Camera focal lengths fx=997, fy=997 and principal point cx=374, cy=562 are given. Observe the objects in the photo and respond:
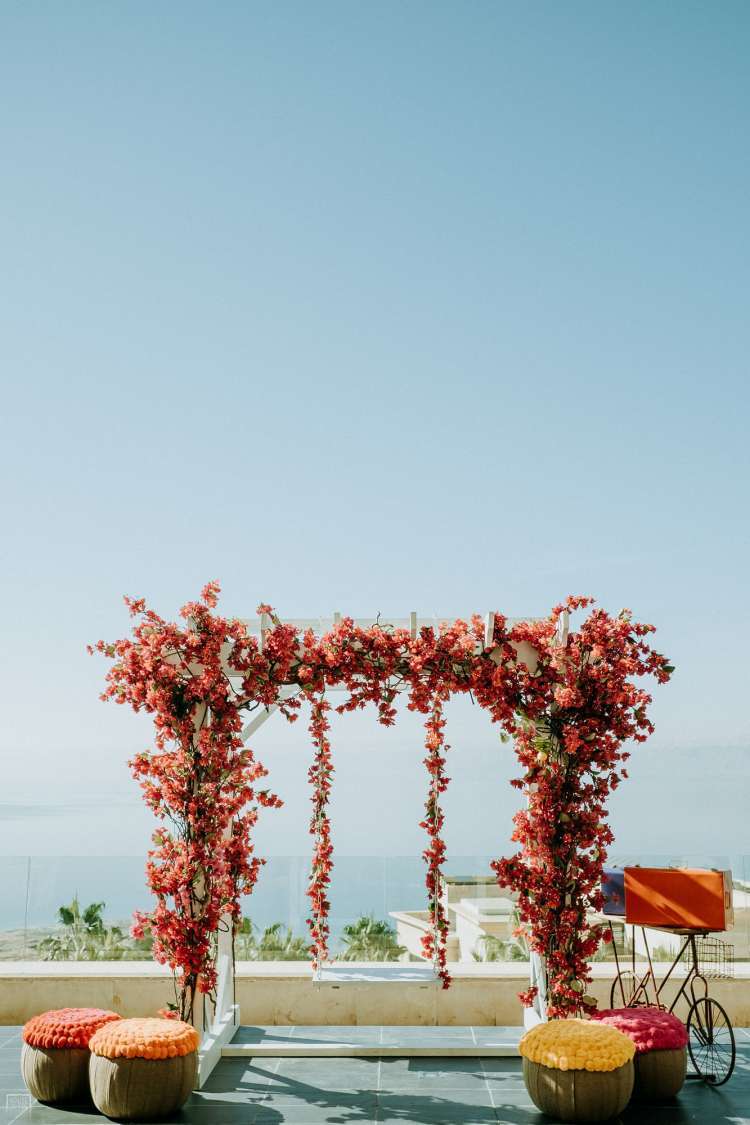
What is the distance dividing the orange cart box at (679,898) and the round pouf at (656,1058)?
0.64 meters

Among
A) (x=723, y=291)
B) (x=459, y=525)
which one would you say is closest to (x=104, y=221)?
(x=723, y=291)

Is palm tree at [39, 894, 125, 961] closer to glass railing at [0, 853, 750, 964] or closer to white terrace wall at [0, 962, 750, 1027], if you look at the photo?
glass railing at [0, 853, 750, 964]

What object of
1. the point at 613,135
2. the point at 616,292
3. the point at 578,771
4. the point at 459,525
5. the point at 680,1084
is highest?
the point at 613,135

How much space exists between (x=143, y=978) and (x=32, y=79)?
7383mm

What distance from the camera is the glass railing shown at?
843 cm

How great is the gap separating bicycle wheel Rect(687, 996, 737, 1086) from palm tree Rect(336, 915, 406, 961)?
8.17ft

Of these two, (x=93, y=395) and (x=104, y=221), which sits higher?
(x=104, y=221)

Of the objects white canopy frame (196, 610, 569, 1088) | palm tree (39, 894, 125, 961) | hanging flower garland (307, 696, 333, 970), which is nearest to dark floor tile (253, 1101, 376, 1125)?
white canopy frame (196, 610, 569, 1088)

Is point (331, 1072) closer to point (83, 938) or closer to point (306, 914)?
point (306, 914)

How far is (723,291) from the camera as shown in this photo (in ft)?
33.4

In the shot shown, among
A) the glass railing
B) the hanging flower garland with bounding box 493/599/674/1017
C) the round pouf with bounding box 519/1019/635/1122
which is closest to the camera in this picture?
the round pouf with bounding box 519/1019/635/1122

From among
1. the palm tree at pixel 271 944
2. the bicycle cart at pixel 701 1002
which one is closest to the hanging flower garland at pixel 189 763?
the palm tree at pixel 271 944

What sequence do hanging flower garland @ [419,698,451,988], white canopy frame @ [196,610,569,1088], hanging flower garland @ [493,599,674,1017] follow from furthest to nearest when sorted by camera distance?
hanging flower garland @ [419,698,451,988], white canopy frame @ [196,610,569,1088], hanging flower garland @ [493,599,674,1017]

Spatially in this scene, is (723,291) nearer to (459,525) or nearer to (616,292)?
(616,292)
